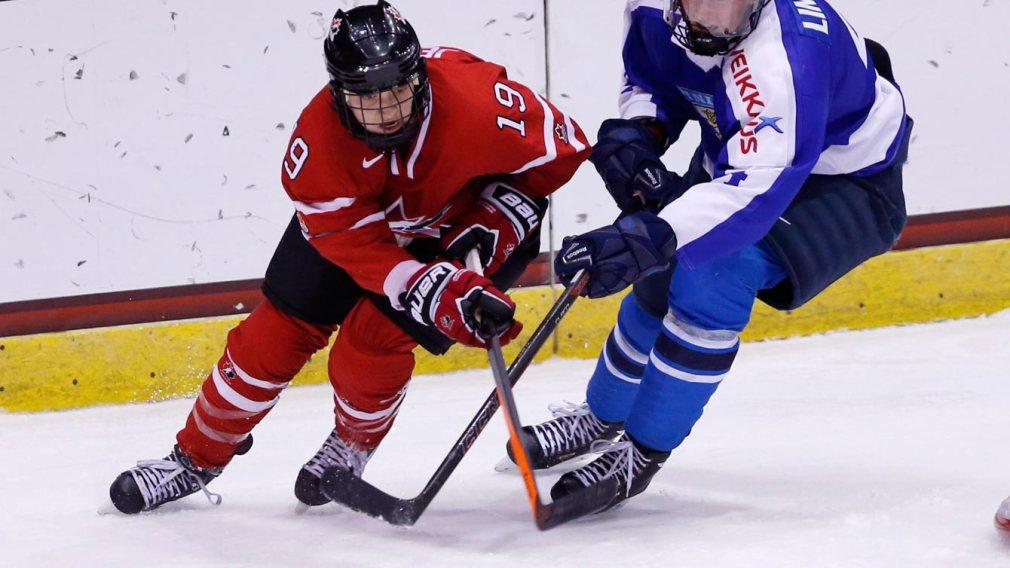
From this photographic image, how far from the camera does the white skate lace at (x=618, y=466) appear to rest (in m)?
2.27

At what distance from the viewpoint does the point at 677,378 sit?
87.0 inches

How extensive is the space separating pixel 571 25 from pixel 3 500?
1.86 m

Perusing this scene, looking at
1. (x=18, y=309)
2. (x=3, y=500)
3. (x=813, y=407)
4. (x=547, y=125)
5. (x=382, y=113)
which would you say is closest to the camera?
(x=382, y=113)

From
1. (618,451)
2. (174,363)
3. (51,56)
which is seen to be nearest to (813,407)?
(618,451)

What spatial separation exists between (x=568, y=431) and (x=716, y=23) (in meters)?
0.96

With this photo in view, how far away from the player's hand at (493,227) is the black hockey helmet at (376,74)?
9.7 inches

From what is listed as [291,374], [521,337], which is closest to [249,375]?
[291,374]

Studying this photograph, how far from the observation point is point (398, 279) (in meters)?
2.13

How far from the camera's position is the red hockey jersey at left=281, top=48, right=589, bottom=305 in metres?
2.11

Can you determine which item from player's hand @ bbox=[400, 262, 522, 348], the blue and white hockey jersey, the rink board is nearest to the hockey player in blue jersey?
the blue and white hockey jersey

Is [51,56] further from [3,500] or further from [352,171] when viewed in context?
[352,171]

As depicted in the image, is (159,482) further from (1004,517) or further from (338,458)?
(1004,517)

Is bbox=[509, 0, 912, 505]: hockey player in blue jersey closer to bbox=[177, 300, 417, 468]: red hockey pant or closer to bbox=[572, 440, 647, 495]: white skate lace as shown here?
bbox=[572, 440, 647, 495]: white skate lace

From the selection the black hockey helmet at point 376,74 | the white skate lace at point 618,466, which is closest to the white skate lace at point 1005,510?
the white skate lace at point 618,466
